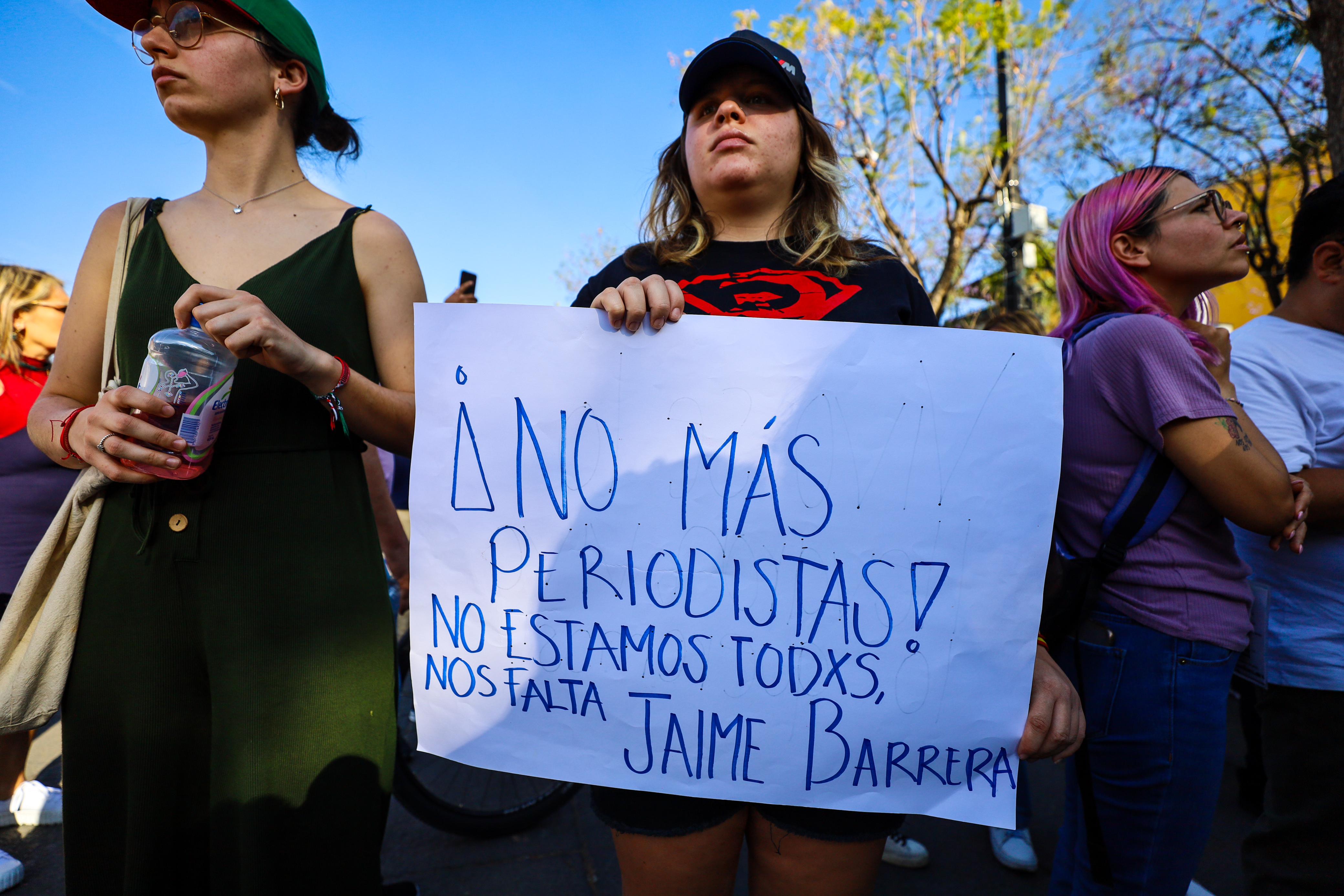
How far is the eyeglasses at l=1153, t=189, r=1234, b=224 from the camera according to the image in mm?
1537

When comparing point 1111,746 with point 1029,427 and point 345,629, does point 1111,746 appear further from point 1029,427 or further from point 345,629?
point 345,629

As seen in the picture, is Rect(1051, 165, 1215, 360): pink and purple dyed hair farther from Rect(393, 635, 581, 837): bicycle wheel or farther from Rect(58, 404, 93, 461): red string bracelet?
Rect(393, 635, 581, 837): bicycle wheel

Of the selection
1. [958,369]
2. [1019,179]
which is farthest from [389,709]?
[1019,179]

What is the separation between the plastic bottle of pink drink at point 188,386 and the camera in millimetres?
1071

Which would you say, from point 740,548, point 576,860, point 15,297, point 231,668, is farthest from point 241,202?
point 15,297

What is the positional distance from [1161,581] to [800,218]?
984mm

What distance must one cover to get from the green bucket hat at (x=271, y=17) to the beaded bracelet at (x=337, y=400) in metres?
0.61

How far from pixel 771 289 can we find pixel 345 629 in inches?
38.2

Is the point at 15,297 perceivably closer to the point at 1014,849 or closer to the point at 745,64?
the point at 745,64

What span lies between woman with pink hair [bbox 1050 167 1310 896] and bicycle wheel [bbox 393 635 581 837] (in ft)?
6.30

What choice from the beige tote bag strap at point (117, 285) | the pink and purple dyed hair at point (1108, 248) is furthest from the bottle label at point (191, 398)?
the pink and purple dyed hair at point (1108, 248)

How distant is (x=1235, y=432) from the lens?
51.6 inches

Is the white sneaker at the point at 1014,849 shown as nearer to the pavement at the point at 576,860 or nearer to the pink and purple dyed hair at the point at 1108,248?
the pavement at the point at 576,860

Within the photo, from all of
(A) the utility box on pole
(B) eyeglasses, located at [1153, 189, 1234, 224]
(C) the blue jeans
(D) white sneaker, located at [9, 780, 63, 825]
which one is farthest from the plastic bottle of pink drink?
(A) the utility box on pole
